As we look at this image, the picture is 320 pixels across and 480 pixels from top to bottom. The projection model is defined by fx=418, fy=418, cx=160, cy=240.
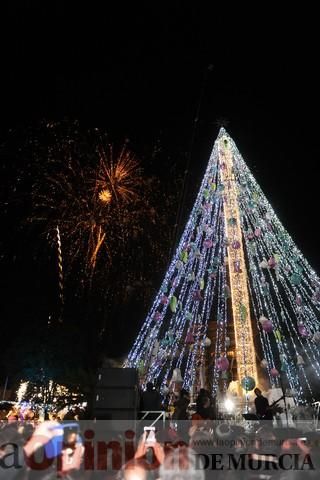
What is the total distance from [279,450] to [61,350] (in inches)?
820

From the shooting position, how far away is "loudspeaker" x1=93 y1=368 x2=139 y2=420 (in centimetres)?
893

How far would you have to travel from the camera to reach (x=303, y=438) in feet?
18.5

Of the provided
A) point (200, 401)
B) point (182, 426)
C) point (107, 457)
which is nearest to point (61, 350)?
point (200, 401)

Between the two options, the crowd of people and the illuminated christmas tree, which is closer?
the crowd of people

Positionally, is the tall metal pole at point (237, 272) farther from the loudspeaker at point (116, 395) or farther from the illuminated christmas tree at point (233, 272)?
the loudspeaker at point (116, 395)

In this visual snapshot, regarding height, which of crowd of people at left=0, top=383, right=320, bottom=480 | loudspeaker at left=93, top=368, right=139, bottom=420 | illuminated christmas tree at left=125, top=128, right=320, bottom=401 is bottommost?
crowd of people at left=0, top=383, right=320, bottom=480

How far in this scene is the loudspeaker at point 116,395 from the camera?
29.3ft

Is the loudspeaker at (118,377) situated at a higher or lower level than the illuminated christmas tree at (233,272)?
lower

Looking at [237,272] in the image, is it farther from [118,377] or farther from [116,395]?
Result: [116,395]

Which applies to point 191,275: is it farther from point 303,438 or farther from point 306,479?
point 306,479

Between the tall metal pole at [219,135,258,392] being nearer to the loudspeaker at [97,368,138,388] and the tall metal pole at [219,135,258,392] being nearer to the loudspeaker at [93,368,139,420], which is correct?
the loudspeaker at [97,368,138,388]

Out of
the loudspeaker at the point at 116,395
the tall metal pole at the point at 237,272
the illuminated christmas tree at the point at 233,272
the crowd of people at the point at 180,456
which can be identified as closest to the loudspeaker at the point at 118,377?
the loudspeaker at the point at 116,395

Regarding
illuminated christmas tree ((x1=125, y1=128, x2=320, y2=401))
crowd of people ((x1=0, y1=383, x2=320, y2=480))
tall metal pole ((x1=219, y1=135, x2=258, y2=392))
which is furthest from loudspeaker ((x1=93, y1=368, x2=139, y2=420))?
tall metal pole ((x1=219, y1=135, x2=258, y2=392))

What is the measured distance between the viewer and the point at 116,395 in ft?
30.0
